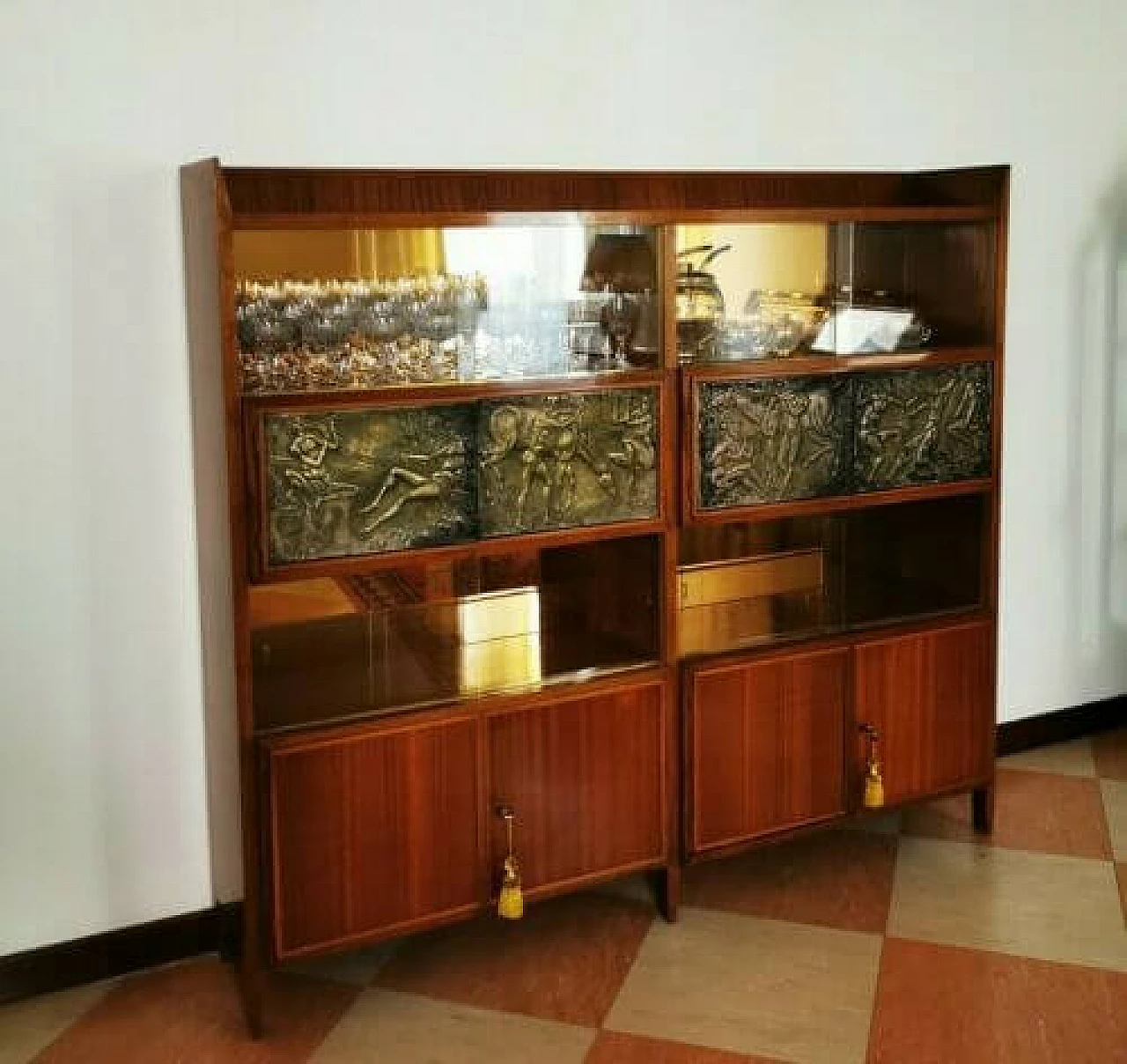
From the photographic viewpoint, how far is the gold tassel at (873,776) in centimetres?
377

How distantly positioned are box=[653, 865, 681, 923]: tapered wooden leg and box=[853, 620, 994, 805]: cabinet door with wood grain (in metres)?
0.51

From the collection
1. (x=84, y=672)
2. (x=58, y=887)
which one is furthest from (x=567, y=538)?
(x=58, y=887)

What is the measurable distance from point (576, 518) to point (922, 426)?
0.95 m

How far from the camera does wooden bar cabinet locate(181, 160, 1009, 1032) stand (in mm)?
3104

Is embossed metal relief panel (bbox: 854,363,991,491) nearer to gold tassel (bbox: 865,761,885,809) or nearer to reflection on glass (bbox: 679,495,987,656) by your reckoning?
reflection on glass (bbox: 679,495,987,656)

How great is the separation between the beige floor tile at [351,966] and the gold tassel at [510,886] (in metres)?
0.31

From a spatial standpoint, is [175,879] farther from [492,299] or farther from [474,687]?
[492,299]

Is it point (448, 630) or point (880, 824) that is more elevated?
point (448, 630)

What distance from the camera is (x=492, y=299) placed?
3295 mm

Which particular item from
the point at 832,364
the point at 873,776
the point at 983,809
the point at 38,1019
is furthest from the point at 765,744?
the point at 38,1019

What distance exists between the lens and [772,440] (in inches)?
141

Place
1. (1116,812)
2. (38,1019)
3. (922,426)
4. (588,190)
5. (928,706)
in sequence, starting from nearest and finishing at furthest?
(38,1019)
(588,190)
(922,426)
(928,706)
(1116,812)

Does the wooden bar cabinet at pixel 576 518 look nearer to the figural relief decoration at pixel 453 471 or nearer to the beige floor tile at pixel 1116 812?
the figural relief decoration at pixel 453 471

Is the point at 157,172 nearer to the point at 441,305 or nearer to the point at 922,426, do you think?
the point at 441,305
